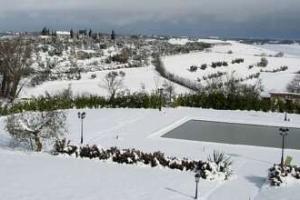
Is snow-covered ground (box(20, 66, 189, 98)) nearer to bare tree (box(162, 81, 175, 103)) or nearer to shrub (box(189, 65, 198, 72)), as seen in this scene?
bare tree (box(162, 81, 175, 103))

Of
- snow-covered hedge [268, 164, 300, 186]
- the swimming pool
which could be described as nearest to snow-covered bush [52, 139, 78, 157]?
the swimming pool

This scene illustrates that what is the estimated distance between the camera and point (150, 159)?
42.4 feet

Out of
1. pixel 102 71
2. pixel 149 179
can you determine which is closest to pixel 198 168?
pixel 149 179

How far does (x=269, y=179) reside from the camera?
11.6 metres

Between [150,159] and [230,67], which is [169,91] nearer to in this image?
[150,159]

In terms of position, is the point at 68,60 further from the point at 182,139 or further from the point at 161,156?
the point at 161,156

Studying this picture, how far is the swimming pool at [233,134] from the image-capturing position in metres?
16.9

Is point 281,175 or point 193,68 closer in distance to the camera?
point 281,175

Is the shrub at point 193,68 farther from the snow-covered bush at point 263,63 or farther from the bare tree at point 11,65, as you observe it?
the bare tree at point 11,65

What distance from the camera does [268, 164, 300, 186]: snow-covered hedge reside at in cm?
1145

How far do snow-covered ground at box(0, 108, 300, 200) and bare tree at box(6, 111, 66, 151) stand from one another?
55cm

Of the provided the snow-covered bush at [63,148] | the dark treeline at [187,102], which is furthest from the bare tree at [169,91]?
the snow-covered bush at [63,148]

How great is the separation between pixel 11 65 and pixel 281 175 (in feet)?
87.1

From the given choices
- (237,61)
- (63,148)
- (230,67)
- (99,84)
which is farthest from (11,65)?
(237,61)
